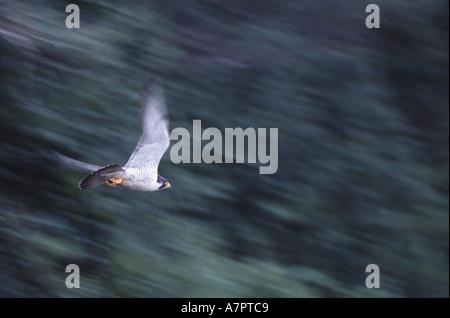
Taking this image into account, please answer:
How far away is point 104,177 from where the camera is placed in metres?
2.41

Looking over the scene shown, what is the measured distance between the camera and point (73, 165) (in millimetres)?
2734

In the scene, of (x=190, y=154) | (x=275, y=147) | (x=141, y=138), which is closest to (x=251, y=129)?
(x=275, y=147)

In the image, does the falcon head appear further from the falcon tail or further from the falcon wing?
the falcon tail

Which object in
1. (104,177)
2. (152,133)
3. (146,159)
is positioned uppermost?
(152,133)

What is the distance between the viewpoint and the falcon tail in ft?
7.70

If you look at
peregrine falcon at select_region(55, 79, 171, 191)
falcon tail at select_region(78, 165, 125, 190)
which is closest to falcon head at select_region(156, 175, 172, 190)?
peregrine falcon at select_region(55, 79, 171, 191)

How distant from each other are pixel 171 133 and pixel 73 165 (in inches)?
16.6

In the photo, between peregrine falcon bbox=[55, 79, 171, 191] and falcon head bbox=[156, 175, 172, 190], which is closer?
peregrine falcon bbox=[55, 79, 171, 191]

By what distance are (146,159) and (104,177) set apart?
0.26 meters

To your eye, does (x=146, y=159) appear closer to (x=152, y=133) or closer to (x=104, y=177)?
(x=152, y=133)

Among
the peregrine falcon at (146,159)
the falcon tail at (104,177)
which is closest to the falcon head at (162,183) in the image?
the peregrine falcon at (146,159)

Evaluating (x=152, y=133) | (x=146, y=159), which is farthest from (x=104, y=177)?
(x=152, y=133)

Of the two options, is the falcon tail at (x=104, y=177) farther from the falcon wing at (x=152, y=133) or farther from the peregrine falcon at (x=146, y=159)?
the falcon wing at (x=152, y=133)

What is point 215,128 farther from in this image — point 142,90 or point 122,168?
point 122,168
